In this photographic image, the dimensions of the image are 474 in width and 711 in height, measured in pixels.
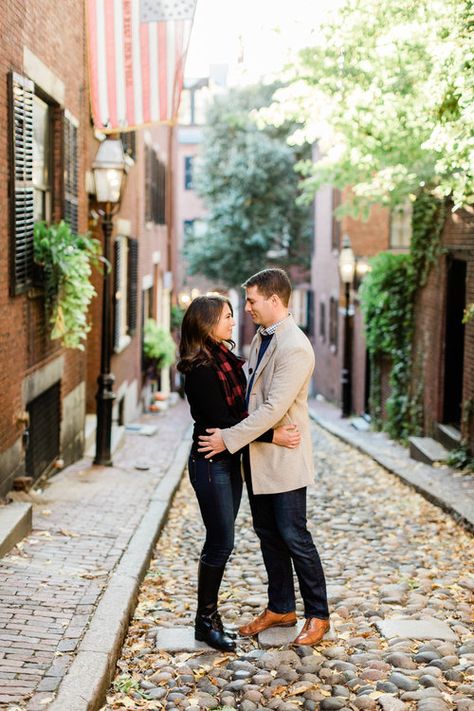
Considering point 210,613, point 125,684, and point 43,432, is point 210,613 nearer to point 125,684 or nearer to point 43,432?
point 125,684

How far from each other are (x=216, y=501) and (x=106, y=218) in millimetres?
6904

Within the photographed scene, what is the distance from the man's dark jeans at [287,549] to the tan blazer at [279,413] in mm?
106

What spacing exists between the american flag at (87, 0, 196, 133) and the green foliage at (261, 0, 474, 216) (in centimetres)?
186

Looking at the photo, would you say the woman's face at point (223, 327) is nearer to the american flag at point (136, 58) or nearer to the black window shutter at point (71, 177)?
the american flag at point (136, 58)

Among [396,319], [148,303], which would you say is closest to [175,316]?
[148,303]

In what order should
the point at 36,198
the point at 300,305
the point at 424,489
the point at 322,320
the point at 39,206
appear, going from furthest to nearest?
the point at 300,305, the point at 322,320, the point at 424,489, the point at 39,206, the point at 36,198

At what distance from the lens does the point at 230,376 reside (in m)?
5.06

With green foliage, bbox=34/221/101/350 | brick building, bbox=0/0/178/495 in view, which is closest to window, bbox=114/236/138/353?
brick building, bbox=0/0/178/495

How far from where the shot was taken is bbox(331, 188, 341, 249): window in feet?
89.9

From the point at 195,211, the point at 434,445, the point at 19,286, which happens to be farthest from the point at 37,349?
the point at 195,211

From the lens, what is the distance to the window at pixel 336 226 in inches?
1078

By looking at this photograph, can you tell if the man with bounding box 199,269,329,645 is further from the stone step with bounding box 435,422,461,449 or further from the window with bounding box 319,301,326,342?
the window with bounding box 319,301,326,342

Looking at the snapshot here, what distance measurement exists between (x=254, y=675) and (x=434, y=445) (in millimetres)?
8673

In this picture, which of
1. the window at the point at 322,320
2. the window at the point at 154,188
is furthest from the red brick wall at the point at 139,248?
the window at the point at 322,320
